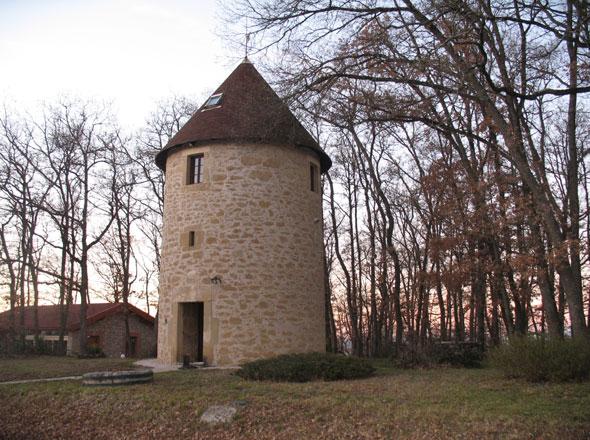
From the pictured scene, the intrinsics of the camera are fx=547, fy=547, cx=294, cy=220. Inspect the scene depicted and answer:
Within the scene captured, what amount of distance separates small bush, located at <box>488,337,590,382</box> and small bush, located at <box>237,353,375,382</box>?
9.85 feet

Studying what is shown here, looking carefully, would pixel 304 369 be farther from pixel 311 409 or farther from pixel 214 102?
pixel 214 102

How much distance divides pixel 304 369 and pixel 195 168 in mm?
7898

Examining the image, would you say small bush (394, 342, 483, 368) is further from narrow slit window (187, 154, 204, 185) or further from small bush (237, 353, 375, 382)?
narrow slit window (187, 154, 204, 185)

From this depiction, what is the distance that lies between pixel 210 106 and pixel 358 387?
10896 mm

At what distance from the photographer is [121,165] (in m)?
25.5

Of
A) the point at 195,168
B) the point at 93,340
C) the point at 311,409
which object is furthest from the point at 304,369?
the point at 93,340

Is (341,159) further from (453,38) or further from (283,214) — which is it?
(453,38)

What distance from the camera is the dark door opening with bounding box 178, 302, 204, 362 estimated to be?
54.1 feet

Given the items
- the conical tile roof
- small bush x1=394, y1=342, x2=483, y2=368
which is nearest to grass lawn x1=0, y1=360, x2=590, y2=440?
small bush x1=394, y1=342, x2=483, y2=368

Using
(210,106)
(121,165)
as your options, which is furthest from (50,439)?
(121,165)

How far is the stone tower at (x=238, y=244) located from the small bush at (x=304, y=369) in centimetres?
329

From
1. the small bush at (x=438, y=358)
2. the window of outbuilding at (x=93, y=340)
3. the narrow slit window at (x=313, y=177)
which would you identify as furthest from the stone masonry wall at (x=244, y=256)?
the window of outbuilding at (x=93, y=340)

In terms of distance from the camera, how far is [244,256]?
15.5 meters

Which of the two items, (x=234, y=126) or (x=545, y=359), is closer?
(x=545, y=359)
